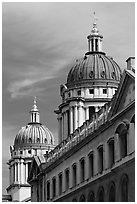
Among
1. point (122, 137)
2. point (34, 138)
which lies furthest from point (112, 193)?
point (34, 138)

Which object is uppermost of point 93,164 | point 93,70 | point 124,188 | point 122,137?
point 93,70

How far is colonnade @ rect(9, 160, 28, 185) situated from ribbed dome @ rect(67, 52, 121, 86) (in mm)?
44862

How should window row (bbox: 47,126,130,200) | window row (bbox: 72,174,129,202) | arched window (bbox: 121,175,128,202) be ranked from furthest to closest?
window row (bbox: 47,126,130,200) < window row (bbox: 72,174,129,202) < arched window (bbox: 121,175,128,202)

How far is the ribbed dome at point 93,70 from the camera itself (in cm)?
9225

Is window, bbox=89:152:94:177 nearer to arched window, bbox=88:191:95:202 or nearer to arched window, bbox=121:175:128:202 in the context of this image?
arched window, bbox=88:191:95:202

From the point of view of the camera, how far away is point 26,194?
12538 cm

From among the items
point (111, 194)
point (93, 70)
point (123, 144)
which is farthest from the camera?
point (93, 70)

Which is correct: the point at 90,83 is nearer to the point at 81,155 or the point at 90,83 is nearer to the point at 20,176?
the point at 81,155

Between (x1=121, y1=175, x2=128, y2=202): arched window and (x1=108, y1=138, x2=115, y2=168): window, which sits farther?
(x1=108, y1=138, x2=115, y2=168): window

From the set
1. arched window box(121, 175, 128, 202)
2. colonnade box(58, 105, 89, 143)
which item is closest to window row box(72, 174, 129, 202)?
arched window box(121, 175, 128, 202)

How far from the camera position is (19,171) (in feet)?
447

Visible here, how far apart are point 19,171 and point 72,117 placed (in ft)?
153

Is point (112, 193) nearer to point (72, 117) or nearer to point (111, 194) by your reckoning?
point (111, 194)

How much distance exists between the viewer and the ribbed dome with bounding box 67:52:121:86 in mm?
92250
